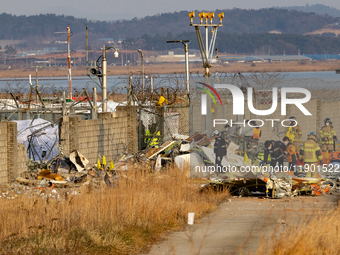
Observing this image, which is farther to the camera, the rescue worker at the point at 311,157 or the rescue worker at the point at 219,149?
the rescue worker at the point at 219,149

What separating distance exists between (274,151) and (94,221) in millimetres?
7306

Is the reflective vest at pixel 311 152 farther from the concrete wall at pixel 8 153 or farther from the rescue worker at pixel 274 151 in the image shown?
the concrete wall at pixel 8 153

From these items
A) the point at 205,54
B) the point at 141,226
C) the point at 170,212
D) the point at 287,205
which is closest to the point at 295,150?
the point at 287,205

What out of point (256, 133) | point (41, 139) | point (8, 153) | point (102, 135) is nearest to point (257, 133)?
point (256, 133)

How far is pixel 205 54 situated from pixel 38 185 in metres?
11.4

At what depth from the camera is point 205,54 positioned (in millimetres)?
22516

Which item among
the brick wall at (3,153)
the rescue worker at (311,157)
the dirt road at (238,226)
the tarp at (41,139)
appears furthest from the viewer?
the tarp at (41,139)

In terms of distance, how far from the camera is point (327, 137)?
607 inches

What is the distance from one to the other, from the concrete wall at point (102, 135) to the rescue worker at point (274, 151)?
209 inches

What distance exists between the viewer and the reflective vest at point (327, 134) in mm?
15375

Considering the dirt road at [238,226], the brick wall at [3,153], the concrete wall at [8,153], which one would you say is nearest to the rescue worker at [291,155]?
the dirt road at [238,226]

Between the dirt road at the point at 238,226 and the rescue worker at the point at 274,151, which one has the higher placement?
the rescue worker at the point at 274,151

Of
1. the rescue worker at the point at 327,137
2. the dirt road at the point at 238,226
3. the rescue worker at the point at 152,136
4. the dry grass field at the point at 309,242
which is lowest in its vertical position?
the dirt road at the point at 238,226

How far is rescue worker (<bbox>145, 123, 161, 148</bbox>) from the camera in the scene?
19.9 m
